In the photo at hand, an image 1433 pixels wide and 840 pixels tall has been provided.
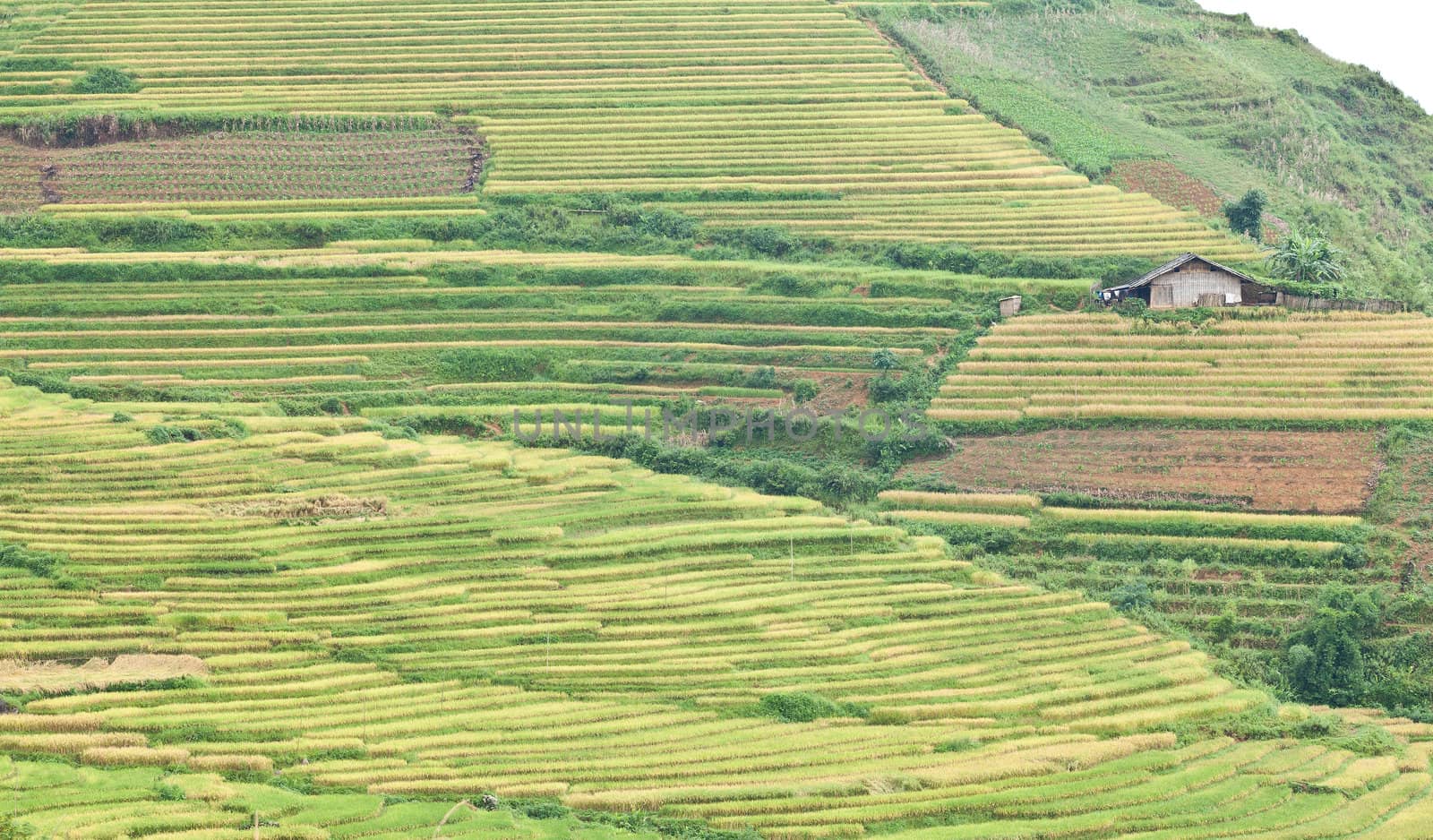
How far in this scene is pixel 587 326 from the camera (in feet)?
197

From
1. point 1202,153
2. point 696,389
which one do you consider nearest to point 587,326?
point 696,389

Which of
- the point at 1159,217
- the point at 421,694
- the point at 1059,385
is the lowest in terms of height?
the point at 421,694

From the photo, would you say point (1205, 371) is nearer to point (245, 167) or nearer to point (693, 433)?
point (693, 433)

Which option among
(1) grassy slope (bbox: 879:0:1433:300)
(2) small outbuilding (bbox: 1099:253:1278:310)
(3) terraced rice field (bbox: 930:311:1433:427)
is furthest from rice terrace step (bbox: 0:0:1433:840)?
(2) small outbuilding (bbox: 1099:253:1278:310)

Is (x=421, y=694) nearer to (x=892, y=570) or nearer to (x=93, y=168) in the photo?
(x=892, y=570)

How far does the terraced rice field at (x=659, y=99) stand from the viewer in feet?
220

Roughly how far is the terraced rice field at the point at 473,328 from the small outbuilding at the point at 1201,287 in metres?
3.59

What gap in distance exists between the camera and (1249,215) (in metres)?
65.2

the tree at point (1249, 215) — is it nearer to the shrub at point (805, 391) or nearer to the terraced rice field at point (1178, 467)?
the terraced rice field at point (1178, 467)

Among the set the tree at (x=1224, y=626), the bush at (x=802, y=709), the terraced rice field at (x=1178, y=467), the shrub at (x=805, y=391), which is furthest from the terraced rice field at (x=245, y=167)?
the tree at (x=1224, y=626)

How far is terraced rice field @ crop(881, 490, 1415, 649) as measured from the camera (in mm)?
45688

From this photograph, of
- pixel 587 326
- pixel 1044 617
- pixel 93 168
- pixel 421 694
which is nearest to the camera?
pixel 421 694

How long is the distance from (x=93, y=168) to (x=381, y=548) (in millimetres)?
30814

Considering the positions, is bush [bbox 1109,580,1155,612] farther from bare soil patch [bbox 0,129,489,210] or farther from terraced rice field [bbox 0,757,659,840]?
bare soil patch [bbox 0,129,489,210]
